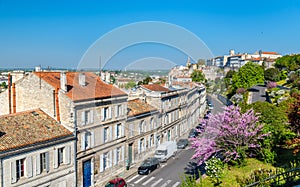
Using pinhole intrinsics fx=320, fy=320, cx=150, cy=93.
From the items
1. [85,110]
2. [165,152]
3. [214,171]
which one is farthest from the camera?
[165,152]

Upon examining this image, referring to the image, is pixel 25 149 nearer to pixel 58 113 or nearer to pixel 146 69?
pixel 58 113

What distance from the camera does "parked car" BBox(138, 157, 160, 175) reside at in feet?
90.8

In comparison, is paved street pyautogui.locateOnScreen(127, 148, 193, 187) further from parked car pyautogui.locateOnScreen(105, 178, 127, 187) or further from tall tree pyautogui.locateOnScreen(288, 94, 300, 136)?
tall tree pyautogui.locateOnScreen(288, 94, 300, 136)

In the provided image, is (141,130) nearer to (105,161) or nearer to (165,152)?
(165,152)

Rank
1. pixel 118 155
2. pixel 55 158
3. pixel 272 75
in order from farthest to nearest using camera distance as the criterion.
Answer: pixel 272 75
pixel 118 155
pixel 55 158

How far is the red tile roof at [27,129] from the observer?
19.4 m

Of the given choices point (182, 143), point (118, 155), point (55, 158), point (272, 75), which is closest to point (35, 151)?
point (55, 158)

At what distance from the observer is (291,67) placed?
8169 centimetres

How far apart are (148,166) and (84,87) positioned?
8.83 m

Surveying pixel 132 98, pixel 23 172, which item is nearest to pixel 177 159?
pixel 132 98

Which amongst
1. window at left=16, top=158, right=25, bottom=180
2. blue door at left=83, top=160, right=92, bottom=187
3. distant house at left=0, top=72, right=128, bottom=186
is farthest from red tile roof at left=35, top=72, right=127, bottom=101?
window at left=16, top=158, right=25, bottom=180

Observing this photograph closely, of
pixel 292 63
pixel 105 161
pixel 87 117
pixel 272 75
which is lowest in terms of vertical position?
pixel 105 161

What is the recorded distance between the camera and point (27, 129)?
21.2 meters

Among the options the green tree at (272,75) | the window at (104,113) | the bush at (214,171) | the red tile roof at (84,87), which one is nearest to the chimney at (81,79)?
the red tile roof at (84,87)
